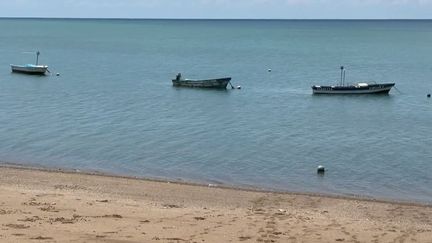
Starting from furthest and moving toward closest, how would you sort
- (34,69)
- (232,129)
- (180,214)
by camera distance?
(34,69) < (232,129) < (180,214)

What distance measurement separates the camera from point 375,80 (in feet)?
266

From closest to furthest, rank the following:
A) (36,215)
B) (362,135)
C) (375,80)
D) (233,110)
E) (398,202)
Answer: (36,215), (398,202), (362,135), (233,110), (375,80)

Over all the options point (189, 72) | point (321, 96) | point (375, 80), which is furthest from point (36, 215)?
point (189, 72)

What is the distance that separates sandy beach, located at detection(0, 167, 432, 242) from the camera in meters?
16.2

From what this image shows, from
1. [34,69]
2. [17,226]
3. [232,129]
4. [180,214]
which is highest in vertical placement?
[34,69]

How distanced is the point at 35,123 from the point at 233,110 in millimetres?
16877

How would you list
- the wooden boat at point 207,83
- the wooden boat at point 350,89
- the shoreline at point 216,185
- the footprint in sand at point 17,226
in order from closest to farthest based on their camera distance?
the footprint in sand at point 17,226 → the shoreline at point 216,185 → the wooden boat at point 350,89 → the wooden boat at point 207,83

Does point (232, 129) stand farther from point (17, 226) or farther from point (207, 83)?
point (17, 226)

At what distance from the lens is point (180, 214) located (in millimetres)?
19297

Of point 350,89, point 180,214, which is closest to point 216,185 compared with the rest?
point 180,214

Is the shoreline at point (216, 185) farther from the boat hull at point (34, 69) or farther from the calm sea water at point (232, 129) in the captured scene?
the boat hull at point (34, 69)

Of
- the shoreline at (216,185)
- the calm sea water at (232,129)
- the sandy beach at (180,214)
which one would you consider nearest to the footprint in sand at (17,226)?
the sandy beach at (180,214)

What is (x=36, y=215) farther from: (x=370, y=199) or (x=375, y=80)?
(x=375, y=80)

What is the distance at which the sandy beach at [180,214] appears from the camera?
16234 millimetres
